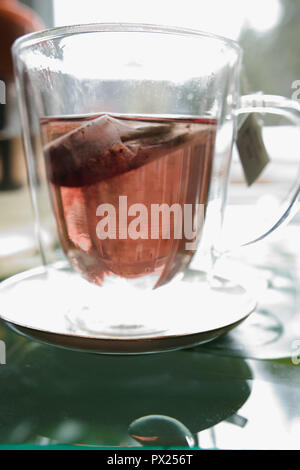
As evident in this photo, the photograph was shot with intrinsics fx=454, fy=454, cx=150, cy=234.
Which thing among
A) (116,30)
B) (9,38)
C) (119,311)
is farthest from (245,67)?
(9,38)

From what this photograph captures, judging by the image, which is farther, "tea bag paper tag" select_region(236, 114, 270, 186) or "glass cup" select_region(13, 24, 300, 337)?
"tea bag paper tag" select_region(236, 114, 270, 186)

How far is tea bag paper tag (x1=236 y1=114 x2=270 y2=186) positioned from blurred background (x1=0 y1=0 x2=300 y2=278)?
1.1 inches

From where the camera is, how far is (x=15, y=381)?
42 centimetres

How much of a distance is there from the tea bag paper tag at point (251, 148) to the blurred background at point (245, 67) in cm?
3

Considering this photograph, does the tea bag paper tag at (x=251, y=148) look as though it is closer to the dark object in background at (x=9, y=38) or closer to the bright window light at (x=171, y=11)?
the dark object in background at (x=9, y=38)

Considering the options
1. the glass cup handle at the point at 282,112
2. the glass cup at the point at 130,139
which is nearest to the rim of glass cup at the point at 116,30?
the glass cup at the point at 130,139

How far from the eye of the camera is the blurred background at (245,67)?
0.89 m

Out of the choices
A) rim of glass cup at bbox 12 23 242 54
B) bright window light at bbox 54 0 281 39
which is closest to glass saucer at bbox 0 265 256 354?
rim of glass cup at bbox 12 23 242 54

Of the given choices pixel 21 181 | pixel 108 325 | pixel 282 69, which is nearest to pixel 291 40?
pixel 282 69

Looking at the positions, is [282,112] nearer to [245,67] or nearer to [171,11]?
[245,67]

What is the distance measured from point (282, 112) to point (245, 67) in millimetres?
169

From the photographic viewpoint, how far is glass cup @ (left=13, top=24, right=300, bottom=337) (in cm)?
50

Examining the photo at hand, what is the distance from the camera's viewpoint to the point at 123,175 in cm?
51

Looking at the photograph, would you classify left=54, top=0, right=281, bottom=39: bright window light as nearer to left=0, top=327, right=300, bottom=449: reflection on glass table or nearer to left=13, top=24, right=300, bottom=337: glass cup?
left=13, top=24, right=300, bottom=337: glass cup
